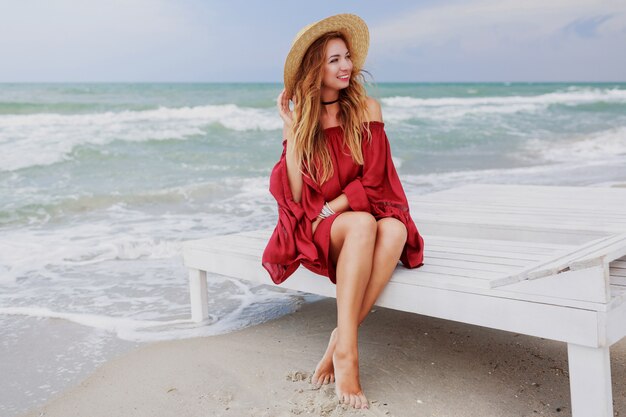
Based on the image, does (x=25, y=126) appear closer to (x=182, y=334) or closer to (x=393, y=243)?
(x=182, y=334)

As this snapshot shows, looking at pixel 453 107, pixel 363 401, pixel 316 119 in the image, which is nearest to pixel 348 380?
pixel 363 401

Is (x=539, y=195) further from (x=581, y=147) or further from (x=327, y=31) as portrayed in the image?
(x=581, y=147)

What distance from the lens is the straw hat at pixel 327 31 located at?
296 cm

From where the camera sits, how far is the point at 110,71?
33.7 metres

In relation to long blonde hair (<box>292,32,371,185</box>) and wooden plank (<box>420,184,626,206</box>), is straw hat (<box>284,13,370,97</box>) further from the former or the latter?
wooden plank (<box>420,184,626,206</box>)

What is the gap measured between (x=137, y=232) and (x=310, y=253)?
164 inches

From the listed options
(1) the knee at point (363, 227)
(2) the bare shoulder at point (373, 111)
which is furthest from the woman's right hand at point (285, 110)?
(1) the knee at point (363, 227)

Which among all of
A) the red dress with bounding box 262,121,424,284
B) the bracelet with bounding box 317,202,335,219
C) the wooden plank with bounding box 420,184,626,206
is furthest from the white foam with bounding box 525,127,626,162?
the bracelet with bounding box 317,202,335,219

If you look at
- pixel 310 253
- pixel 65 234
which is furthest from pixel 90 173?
pixel 310 253

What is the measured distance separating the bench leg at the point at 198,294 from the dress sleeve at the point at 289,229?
77cm

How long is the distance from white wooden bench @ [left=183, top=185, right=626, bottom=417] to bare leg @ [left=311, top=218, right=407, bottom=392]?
0.06 metres

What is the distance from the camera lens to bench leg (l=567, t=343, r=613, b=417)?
6.94ft

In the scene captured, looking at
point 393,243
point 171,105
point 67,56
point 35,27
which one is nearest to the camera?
point 393,243

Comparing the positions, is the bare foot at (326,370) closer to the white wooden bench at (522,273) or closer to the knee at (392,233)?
the white wooden bench at (522,273)
